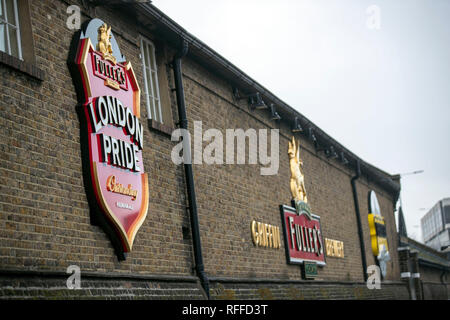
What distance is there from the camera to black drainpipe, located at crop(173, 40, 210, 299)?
12.7 metres

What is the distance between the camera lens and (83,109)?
32.9ft

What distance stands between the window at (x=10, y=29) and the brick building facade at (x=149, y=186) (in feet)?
0.31

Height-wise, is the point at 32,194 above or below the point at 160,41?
below

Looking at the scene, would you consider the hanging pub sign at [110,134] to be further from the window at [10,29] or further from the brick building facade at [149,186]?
the window at [10,29]

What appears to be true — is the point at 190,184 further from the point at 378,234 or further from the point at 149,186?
the point at 378,234

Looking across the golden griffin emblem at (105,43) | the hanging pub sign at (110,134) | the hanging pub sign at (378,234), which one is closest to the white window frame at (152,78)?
the hanging pub sign at (110,134)

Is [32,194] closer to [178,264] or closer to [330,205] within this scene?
[178,264]

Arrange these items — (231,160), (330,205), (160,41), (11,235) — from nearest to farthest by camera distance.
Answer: (11,235) < (160,41) < (231,160) < (330,205)

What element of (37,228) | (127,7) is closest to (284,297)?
(127,7)

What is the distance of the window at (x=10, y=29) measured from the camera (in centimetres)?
918

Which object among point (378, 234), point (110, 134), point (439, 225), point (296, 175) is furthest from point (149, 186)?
point (439, 225)

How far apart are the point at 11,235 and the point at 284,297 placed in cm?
941

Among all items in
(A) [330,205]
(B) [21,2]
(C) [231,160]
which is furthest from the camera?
(A) [330,205]

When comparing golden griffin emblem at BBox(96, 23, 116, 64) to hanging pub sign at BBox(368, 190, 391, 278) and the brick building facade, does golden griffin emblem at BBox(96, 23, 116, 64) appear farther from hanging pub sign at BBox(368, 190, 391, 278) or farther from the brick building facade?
hanging pub sign at BBox(368, 190, 391, 278)
